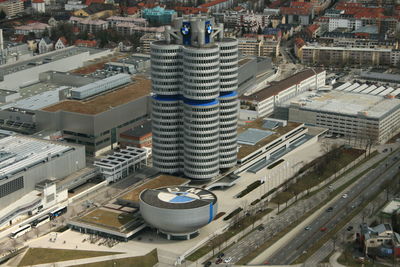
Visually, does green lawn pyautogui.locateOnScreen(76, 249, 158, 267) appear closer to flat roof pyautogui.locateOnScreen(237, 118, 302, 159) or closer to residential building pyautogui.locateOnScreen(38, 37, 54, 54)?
flat roof pyautogui.locateOnScreen(237, 118, 302, 159)

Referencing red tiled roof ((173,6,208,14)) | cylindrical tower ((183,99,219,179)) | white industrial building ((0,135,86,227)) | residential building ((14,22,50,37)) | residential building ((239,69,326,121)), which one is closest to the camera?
white industrial building ((0,135,86,227))

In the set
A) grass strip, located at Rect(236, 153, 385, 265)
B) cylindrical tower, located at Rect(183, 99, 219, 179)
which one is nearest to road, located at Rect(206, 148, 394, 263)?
grass strip, located at Rect(236, 153, 385, 265)

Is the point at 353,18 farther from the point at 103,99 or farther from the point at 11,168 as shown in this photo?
the point at 11,168

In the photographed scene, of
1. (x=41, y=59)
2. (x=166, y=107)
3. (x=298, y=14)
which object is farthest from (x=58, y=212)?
(x=298, y=14)

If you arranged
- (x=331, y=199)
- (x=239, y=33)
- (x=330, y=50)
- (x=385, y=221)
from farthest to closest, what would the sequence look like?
(x=239, y=33), (x=330, y=50), (x=331, y=199), (x=385, y=221)

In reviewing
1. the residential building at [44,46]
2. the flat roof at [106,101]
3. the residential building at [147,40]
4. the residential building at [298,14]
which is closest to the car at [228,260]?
the flat roof at [106,101]

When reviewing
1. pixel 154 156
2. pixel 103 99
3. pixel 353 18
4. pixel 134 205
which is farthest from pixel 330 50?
pixel 134 205

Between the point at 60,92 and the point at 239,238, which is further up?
the point at 60,92
